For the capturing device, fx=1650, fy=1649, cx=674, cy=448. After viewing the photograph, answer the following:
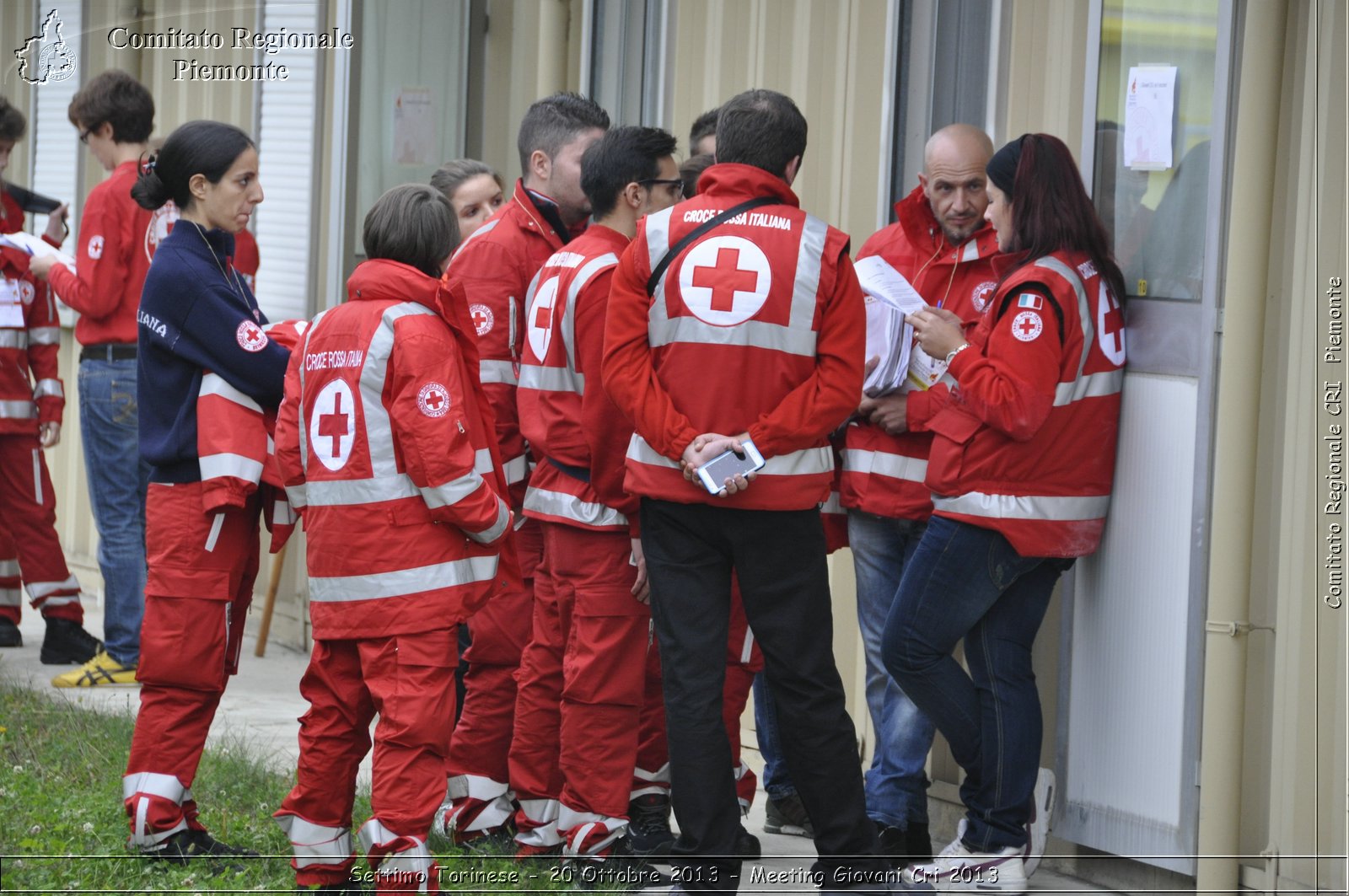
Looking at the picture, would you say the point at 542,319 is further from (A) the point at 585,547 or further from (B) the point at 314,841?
(B) the point at 314,841

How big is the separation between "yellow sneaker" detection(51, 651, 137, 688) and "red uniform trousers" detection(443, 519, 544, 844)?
9.26 feet

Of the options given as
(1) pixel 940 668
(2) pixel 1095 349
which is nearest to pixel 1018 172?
(2) pixel 1095 349

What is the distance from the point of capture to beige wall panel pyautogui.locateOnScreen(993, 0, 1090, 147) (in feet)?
16.7

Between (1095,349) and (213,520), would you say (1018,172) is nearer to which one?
(1095,349)

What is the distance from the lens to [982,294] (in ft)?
16.1

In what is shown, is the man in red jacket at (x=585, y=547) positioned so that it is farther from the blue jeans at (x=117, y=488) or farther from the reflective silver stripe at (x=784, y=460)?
the blue jeans at (x=117, y=488)

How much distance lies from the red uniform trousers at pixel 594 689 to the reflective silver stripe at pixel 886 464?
78 centimetres

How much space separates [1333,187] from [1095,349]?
79cm

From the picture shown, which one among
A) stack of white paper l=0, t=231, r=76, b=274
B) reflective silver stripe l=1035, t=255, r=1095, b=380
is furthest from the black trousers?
stack of white paper l=0, t=231, r=76, b=274

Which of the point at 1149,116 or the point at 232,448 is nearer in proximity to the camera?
the point at 232,448

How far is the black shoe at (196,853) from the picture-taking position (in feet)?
15.5

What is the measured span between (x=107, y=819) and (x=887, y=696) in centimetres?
245

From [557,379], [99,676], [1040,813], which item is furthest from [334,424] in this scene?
[99,676]

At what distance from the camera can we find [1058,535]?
4645 mm
